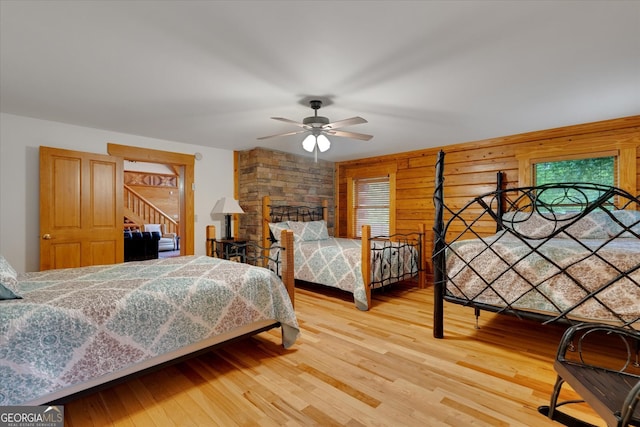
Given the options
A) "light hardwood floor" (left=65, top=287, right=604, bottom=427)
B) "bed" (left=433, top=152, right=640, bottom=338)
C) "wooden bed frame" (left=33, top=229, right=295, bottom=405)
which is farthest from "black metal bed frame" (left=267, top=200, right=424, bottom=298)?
"wooden bed frame" (left=33, top=229, right=295, bottom=405)

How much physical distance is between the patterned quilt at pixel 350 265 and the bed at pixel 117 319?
134 centimetres

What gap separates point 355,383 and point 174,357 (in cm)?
114

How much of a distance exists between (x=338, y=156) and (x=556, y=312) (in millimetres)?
4198

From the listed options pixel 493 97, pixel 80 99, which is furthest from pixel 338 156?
pixel 80 99

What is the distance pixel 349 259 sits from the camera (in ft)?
12.3

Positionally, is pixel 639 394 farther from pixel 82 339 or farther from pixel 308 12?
pixel 82 339

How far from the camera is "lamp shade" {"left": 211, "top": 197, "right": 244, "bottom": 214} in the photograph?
4.66 meters

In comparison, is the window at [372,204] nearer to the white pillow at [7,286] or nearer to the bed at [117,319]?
the bed at [117,319]

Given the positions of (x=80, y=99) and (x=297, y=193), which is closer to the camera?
(x=80, y=99)

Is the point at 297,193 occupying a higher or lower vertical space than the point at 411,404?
higher

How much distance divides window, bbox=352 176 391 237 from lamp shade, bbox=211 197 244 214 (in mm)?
2364

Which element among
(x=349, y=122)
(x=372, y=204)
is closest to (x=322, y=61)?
(x=349, y=122)

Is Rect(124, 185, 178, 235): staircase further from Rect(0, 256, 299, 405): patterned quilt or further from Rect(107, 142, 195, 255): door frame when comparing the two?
Rect(0, 256, 299, 405): patterned quilt

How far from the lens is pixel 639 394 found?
976 mm
